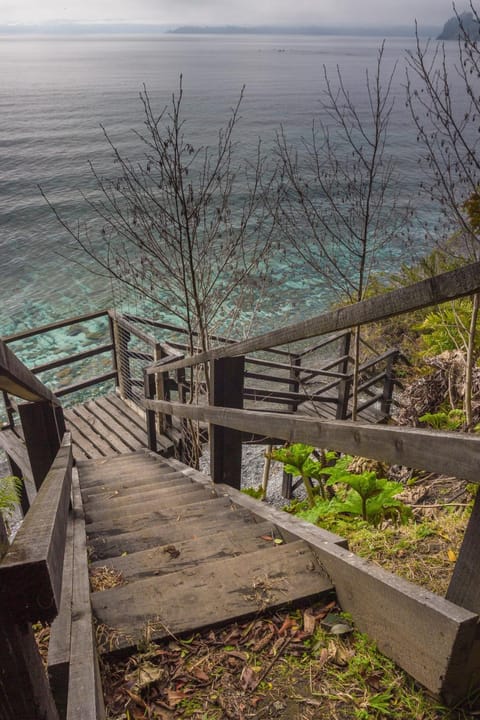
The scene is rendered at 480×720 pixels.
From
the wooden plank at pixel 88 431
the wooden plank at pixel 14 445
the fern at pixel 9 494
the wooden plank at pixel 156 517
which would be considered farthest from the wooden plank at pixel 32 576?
the wooden plank at pixel 88 431

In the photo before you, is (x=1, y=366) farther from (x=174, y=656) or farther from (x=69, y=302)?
(x=69, y=302)

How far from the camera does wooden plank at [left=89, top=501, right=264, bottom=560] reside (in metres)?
2.93

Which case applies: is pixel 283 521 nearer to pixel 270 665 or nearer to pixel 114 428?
pixel 270 665

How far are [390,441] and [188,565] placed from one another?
1.36 meters

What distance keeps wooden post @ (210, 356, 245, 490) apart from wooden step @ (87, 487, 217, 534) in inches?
7.7

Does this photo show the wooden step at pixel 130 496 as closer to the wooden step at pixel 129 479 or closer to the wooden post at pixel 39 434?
the wooden step at pixel 129 479

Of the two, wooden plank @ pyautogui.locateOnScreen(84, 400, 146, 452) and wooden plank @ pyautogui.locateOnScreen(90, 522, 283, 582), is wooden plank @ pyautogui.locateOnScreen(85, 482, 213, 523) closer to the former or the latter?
wooden plank @ pyautogui.locateOnScreen(90, 522, 283, 582)

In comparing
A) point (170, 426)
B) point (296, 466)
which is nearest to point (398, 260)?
point (170, 426)

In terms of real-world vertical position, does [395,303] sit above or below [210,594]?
above

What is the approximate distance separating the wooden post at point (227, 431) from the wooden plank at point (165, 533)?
0.51m

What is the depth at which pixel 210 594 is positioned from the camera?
7.16 ft

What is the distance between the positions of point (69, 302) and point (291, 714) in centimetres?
2012

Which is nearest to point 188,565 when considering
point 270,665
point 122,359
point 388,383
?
point 270,665

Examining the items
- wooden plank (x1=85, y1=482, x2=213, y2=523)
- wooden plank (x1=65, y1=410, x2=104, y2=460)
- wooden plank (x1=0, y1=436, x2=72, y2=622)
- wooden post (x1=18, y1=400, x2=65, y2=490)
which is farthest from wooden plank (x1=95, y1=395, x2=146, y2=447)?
wooden plank (x1=0, y1=436, x2=72, y2=622)
